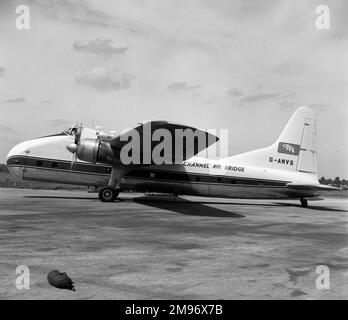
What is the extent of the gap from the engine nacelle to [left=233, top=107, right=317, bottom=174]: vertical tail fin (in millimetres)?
8582

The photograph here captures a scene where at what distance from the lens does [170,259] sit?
23.7ft

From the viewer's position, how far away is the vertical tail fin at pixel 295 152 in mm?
23734

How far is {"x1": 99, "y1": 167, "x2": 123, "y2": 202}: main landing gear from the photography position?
21250 mm

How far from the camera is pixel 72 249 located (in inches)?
307

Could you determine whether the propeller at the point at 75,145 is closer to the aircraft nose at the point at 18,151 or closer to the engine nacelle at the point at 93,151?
the engine nacelle at the point at 93,151

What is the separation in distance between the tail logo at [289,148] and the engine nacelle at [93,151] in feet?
36.1

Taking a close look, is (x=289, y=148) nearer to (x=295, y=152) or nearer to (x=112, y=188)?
(x=295, y=152)

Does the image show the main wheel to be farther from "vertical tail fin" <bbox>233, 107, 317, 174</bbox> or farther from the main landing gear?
"vertical tail fin" <bbox>233, 107, 317, 174</bbox>

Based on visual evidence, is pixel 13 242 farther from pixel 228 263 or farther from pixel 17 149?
pixel 17 149

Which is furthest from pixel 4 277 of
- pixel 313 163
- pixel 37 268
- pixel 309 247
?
pixel 313 163

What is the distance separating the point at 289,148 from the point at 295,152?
46 centimetres

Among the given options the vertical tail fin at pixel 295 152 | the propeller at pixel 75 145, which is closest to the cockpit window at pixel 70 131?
Result: the propeller at pixel 75 145

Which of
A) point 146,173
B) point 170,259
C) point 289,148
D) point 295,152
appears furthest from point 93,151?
point 170,259

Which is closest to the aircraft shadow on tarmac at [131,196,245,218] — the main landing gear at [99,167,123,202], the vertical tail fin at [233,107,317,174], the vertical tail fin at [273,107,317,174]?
the main landing gear at [99,167,123,202]
